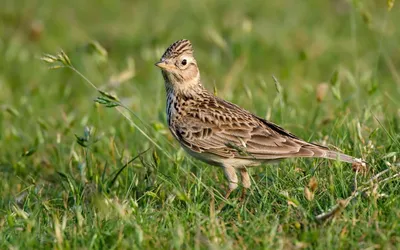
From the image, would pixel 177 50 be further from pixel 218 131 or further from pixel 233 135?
pixel 233 135

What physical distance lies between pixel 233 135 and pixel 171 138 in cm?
146

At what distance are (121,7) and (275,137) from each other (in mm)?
7938

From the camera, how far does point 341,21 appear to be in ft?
41.6

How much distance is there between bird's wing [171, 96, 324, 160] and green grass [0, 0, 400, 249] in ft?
0.53

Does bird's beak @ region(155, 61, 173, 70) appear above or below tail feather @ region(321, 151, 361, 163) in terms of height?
above

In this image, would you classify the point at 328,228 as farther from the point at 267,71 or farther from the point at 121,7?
the point at 121,7

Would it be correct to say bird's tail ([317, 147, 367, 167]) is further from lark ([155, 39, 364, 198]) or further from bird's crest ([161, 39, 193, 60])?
bird's crest ([161, 39, 193, 60])

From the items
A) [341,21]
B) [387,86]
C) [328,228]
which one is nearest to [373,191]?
[328,228]

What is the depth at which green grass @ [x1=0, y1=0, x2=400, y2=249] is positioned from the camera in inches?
192

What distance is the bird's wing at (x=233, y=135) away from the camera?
600cm

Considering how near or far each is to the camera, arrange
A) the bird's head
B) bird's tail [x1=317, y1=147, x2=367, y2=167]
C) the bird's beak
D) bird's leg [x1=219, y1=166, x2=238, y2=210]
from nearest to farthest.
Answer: bird's tail [x1=317, y1=147, x2=367, y2=167]
bird's leg [x1=219, y1=166, x2=238, y2=210]
the bird's beak
the bird's head

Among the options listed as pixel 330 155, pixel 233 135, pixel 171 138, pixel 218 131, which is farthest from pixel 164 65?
pixel 330 155

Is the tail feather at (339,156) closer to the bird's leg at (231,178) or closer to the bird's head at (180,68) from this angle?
the bird's leg at (231,178)

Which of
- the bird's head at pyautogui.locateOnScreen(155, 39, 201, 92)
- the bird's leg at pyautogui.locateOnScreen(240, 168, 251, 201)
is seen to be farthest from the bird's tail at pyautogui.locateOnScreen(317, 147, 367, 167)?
the bird's head at pyautogui.locateOnScreen(155, 39, 201, 92)
